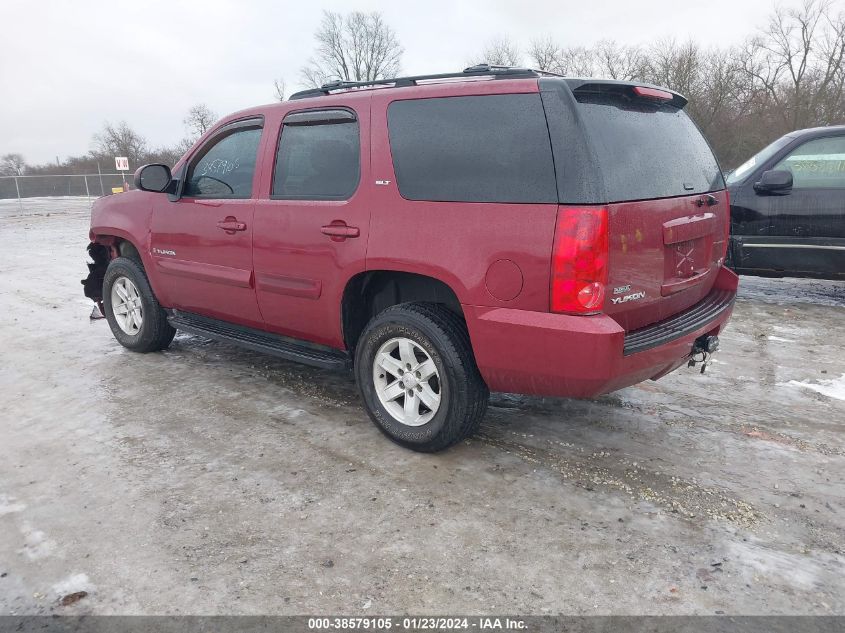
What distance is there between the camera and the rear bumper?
2.62 m

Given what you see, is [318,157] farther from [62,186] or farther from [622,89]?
[62,186]

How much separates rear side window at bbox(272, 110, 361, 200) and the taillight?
1.28 meters

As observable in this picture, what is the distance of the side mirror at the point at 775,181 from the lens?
595 cm

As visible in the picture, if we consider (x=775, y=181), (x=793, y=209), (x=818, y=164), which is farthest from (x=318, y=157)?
(x=818, y=164)

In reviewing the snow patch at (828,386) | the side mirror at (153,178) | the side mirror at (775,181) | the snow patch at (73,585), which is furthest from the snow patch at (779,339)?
the snow patch at (73,585)

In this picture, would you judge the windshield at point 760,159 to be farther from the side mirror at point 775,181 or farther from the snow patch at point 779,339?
the snow patch at point 779,339

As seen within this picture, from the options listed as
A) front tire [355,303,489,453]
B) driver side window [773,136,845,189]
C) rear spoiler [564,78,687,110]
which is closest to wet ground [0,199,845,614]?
front tire [355,303,489,453]

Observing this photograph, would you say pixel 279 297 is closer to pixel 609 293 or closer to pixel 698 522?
pixel 609 293

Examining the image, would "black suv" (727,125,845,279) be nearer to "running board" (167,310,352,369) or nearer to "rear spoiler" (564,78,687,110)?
"rear spoiler" (564,78,687,110)

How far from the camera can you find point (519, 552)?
7.95ft

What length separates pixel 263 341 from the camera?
4074mm

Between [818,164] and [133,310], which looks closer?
[133,310]

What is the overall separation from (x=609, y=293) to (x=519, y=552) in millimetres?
1136

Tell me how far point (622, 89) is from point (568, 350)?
4.25 feet
